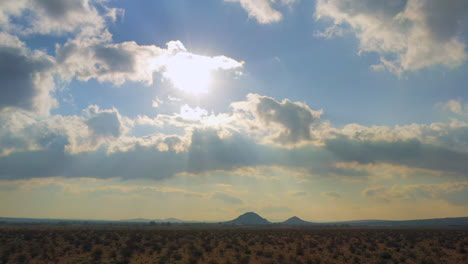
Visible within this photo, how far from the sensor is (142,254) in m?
32.8

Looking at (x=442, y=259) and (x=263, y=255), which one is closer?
(x=442, y=259)

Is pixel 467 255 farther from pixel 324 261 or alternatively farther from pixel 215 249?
pixel 215 249

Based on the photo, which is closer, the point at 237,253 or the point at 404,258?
the point at 404,258

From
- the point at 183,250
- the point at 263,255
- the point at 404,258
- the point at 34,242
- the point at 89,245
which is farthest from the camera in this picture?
the point at 34,242

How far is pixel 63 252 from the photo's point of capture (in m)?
33.8

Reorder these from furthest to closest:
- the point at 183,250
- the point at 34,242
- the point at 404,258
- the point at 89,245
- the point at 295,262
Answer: the point at 34,242, the point at 89,245, the point at 183,250, the point at 404,258, the point at 295,262

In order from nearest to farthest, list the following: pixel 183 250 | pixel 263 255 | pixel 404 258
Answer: pixel 404 258 → pixel 263 255 → pixel 183 250

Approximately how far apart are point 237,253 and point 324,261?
947 centimetres

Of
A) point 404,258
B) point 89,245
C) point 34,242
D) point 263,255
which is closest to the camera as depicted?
point 404,258

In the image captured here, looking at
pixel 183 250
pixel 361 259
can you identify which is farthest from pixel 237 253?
pixel 361 259

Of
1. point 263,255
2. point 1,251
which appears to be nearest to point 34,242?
point 1,251

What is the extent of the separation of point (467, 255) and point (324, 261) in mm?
17047

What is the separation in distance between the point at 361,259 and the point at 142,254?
2261 cm

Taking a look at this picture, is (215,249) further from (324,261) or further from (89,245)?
(89,245)
